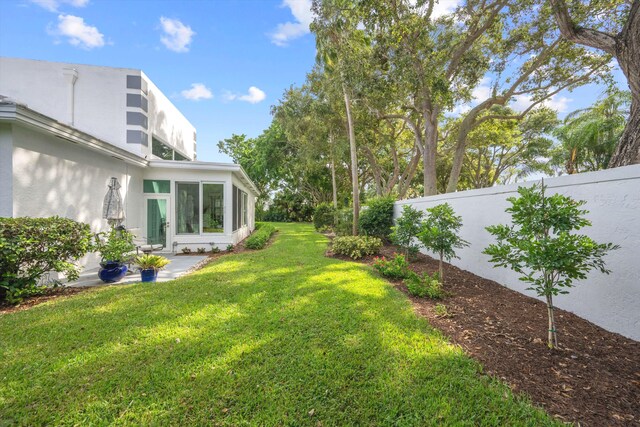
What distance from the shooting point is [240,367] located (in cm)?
261

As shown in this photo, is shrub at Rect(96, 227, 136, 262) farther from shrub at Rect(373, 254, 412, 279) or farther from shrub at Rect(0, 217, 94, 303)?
shrub at Rect(373, 254, 412, 279)

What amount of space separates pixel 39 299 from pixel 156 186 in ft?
17.9

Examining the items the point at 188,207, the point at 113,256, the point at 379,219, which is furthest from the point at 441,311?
the point at 188,207

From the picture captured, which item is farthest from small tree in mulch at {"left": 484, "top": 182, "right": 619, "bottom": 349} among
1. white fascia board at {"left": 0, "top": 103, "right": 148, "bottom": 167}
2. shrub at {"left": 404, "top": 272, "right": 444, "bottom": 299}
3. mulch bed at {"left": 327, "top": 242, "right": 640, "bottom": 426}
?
white fascia board at {"left": 0, "top": 103, "right": 148, "bottom": 167}

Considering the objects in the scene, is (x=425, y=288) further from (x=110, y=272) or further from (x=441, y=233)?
(x=110, y=272)

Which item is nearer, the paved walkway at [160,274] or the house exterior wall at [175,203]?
the paved walkway at [160,274]

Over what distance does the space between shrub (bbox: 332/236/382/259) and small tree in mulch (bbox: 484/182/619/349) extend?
516cm

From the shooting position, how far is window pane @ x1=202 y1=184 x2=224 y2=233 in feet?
31.8

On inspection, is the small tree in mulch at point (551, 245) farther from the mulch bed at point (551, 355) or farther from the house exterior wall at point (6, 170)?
the house exterior wall at point (6, 170)

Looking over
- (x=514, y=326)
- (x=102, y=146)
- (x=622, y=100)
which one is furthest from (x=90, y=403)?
(x=622, y=100)

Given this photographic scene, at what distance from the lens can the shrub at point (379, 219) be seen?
10.7 meters

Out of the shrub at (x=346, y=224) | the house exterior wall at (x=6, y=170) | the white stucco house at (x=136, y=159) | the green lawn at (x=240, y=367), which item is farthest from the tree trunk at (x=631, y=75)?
the house exterior wall at (x=6, y=170)

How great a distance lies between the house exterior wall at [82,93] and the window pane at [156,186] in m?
1.48

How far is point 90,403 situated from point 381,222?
9.72 meters
